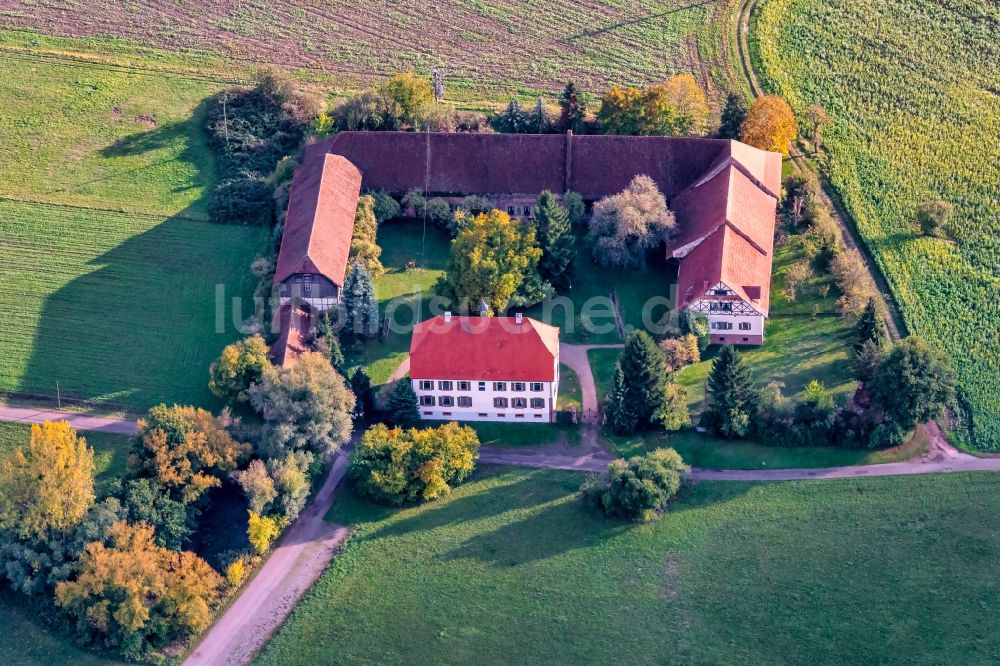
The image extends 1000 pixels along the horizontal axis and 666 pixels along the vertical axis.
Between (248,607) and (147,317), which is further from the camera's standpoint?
(147,317)

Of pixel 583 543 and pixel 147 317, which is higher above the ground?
pixel 147 317

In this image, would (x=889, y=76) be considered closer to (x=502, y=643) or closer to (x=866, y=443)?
(x=866, y=443)

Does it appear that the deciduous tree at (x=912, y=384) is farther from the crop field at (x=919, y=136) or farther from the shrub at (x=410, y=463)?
the shrub at (x=410, y=463)

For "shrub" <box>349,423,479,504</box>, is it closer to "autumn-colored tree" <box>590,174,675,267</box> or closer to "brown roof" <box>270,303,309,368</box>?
"brown roof" <box>270,303,309,368</box>

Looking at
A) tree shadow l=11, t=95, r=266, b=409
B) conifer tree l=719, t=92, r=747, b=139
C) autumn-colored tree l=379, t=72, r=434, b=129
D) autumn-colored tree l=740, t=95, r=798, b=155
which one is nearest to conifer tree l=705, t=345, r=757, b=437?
autumn-colored tree l=740, t=95, r=798, b=155

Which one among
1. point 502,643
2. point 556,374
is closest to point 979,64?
Result: point 556,374

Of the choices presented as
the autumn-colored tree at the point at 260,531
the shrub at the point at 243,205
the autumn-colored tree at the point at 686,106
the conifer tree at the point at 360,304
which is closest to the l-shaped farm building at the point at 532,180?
the conifer tree at the point at 360,304
